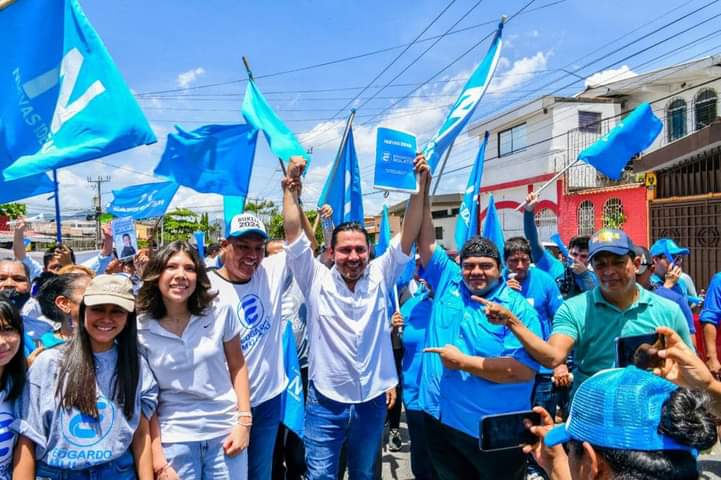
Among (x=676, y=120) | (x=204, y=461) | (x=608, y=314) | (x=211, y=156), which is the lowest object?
(x=204, y=461)

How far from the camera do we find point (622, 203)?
14305 mm

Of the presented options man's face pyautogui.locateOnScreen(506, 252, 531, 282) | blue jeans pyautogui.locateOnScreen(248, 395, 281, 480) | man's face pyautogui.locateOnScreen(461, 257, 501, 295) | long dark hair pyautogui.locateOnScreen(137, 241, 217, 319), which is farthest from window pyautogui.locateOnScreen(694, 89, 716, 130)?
long dark hair pyautogui.locateOnScreen(137, 241, 217, 319)

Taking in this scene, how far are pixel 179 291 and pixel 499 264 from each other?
5.35 feet

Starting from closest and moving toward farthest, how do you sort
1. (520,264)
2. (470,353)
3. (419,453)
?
1. (470,353)
2. (419,453)
3. (520,264)

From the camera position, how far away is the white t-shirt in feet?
9.15

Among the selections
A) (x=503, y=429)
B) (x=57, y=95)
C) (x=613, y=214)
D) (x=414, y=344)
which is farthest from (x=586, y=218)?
(x=503, y=429)

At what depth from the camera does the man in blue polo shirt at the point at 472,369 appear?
2.48 meters

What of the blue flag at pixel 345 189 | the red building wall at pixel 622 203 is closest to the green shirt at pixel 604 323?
the blue flag at pixel 345 189

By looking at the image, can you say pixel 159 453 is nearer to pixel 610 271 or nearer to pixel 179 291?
pixel 179 291

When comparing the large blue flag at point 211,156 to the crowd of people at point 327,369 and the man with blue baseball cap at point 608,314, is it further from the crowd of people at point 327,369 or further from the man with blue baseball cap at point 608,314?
the man with blue baseball cap at point 608,314

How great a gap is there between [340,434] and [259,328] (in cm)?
76

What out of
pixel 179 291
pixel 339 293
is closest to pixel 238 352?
pixel 179 291

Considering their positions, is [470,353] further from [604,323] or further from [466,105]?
[466,105]

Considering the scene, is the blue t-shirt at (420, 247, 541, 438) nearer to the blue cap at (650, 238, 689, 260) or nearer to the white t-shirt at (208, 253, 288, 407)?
the white t-shirt at (208, 253, 288, 407)
